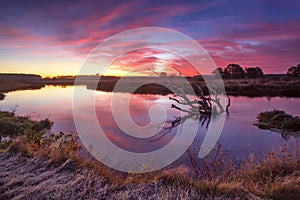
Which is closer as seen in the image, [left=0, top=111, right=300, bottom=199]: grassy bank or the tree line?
[left=0, top=111, right=300, bottom=199]: grassy bank

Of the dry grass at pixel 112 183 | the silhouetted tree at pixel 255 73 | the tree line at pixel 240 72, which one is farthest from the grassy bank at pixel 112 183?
the silhouetted tree at pixel 255 73

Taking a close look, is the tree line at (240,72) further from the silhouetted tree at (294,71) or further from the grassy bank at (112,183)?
the grassy bank at (112,183)

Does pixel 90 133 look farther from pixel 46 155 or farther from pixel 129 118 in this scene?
pixel 46 155

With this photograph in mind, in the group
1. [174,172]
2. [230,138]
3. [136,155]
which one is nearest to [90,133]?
[136,155]

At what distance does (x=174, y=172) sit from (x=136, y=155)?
4.48 meters

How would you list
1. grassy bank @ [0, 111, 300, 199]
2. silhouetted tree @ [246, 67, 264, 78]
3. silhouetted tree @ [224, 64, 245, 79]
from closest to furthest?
grassy bank @ [0, 111, 300, 199] < silhouetted tree @ [246, 67, 264, 78] < silhouetted tree @ [224, 64, 245, 79]

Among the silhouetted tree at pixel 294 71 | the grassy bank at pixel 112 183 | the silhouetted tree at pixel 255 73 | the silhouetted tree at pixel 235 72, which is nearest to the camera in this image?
the grassy bank at pixel 112 183

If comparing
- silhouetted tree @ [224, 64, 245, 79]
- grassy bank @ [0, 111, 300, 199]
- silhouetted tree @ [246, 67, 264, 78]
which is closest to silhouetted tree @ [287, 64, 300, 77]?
silhouetted tree @ [246, 67, 264, 78]

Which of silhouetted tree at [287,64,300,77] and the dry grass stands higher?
silhouetted tree at [287,64,300,77]

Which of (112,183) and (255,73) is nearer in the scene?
(112,183)

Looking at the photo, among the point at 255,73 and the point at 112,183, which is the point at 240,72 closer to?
the point at 255,73

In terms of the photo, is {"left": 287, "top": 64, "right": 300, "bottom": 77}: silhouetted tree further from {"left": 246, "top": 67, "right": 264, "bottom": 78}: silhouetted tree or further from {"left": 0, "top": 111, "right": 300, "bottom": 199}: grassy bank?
{"left": 0, "top": 111, "right": 300, "bottom": 199}: grassy bank

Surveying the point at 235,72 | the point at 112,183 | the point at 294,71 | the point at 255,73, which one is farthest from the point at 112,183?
the point at 255,73

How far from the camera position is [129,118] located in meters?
17.0
